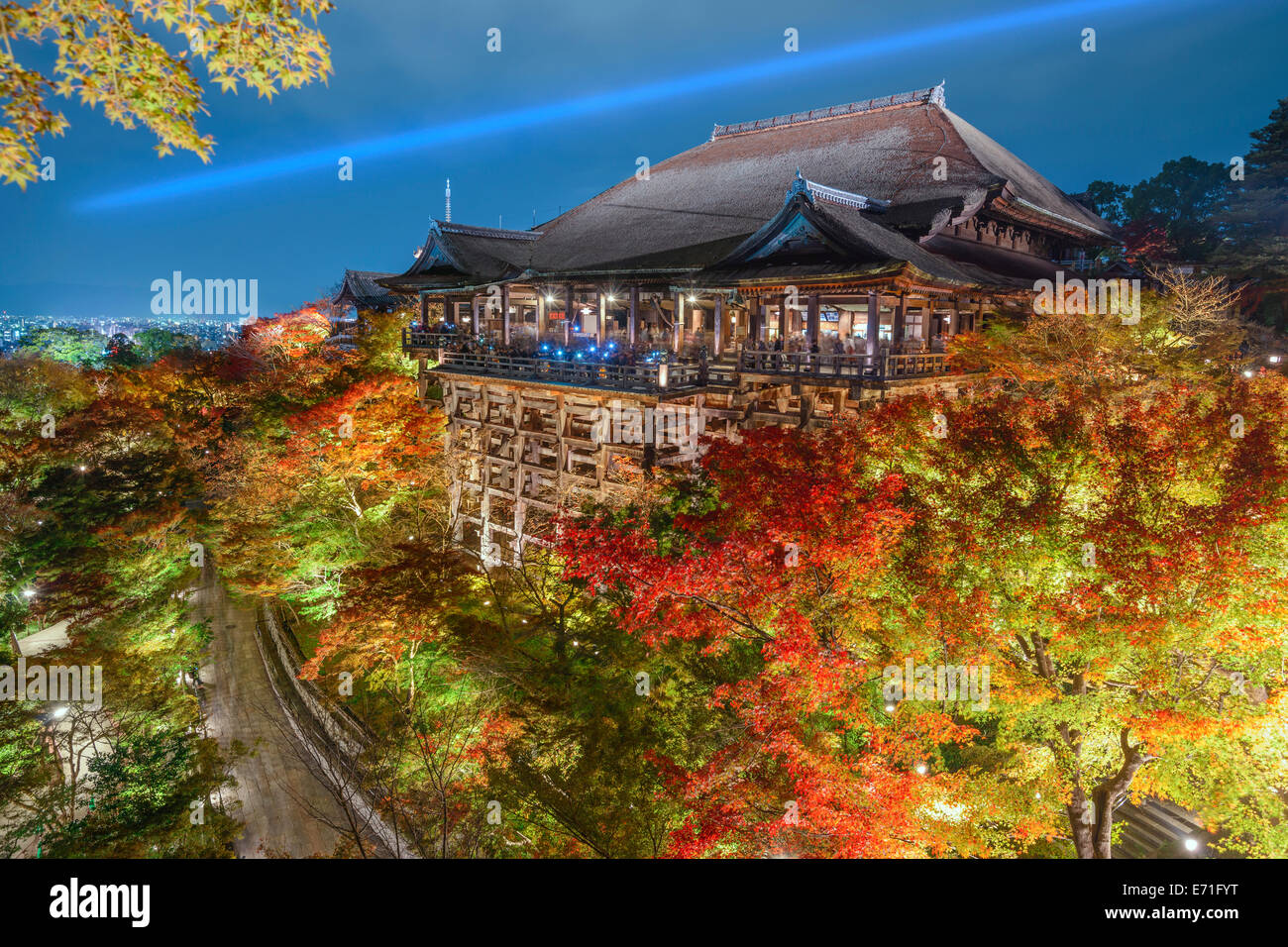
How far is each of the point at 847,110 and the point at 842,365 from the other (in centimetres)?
2157

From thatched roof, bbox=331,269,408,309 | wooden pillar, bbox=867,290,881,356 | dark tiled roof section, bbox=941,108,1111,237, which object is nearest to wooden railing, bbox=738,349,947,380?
wooden pillar, bbox=867,290,881,356

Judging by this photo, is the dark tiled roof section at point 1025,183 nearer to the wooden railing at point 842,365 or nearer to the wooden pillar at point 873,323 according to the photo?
the wooden railing at point 842,365

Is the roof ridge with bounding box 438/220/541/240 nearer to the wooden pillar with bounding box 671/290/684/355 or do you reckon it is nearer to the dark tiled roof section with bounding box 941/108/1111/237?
the wooden pillar with bounding box 671/290/684/355

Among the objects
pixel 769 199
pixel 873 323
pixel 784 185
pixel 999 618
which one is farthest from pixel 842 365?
pixel 784 185

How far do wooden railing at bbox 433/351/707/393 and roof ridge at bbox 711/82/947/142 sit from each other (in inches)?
804

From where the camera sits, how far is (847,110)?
33.8m

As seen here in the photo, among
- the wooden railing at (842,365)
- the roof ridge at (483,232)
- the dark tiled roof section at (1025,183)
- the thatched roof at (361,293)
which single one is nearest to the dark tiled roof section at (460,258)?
the roof ridge at (483,232)

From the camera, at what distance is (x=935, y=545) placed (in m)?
11.6

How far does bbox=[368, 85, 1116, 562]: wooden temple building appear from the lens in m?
19.5

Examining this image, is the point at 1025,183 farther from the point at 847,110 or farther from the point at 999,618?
the point at 999,618

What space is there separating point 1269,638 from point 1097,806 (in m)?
4.38

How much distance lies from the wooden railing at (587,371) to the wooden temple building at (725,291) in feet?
0.30
